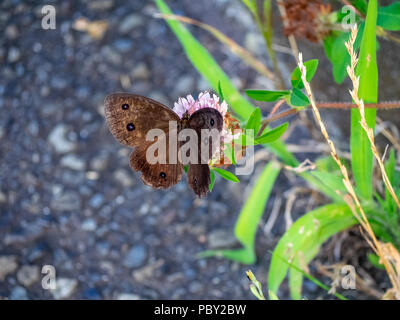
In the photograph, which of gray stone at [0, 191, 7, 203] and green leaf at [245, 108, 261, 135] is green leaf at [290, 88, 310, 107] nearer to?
green leaf at [245, 108, 261, 135]

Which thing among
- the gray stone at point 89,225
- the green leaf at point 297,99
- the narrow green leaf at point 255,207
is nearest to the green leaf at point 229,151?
the green leaf at point 297,99

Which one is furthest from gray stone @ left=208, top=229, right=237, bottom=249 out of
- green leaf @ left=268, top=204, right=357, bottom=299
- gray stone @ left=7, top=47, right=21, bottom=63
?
gray stone @ left=7, top=47, right=21, bottom=63

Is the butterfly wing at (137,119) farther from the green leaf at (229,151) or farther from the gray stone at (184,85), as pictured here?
the gray stone at (184,85)

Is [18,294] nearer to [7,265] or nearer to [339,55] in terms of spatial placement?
[7,265]

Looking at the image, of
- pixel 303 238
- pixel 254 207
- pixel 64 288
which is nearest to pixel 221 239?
pixel 254 207

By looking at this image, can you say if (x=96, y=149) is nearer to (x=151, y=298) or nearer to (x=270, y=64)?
(x=151, y=298)

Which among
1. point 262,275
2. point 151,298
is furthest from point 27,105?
point 262,275
